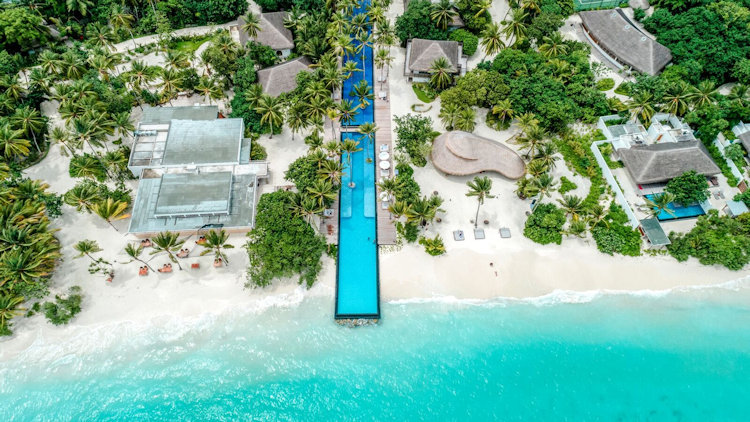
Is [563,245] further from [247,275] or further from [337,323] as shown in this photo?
[247,275]

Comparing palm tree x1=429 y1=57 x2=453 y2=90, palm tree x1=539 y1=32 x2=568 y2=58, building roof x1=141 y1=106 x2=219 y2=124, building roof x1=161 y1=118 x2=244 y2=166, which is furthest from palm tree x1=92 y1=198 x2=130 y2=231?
palm tree x1=539 y1=32 x2=568 y2=58

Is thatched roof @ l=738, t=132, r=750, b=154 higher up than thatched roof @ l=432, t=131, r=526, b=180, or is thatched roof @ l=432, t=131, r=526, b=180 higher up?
thatched roof @ l=738, t=132, r=750, b=154

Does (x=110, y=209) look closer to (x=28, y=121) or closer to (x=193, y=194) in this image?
(x=193, y=194)

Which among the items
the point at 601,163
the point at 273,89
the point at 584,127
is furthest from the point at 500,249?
the point at 273,89

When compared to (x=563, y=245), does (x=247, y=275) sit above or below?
below

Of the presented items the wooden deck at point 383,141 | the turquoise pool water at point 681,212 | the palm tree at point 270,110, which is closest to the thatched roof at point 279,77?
the palm tree at point 270,110

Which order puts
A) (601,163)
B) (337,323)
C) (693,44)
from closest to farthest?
(337,323)
(601,163)
(693,44)

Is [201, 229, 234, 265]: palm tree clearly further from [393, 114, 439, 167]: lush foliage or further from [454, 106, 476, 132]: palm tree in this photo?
[454, 106, 476, 132]: palm tree
